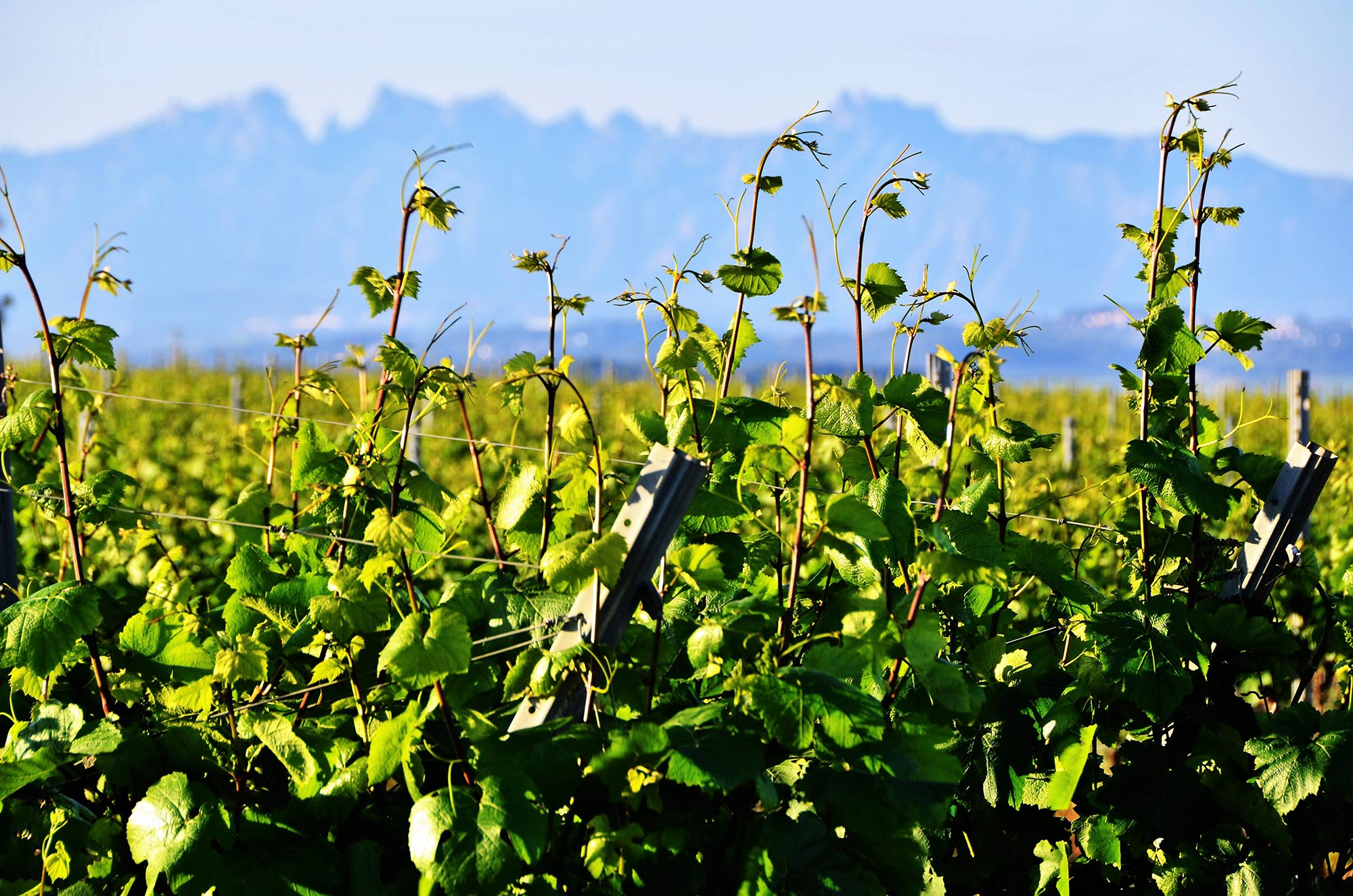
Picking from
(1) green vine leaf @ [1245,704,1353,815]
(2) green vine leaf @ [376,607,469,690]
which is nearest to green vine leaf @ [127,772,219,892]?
(2) green vine leaf @ [376,607,469,690]

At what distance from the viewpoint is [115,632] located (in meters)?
2.01

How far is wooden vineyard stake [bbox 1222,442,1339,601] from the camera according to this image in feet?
6.79

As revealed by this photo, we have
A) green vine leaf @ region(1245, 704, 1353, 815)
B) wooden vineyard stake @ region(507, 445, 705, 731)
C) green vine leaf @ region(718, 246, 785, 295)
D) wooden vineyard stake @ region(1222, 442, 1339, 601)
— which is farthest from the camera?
wooden vineyard stake @ region(1222, 442, 1339, 601)

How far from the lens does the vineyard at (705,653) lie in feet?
4.92

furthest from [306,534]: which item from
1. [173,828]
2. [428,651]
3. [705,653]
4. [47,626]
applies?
[705,653]

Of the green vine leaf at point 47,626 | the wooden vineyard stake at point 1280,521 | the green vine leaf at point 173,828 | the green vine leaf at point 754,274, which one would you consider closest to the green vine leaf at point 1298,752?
the wooden vineyard stake at point 1280,521

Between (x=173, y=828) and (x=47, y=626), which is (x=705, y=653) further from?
(x=47, y=626)

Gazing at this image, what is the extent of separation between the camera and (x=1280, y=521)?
2.09 meters

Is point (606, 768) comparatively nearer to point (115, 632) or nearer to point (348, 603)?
point (348, 603)

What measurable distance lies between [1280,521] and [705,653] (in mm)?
1248

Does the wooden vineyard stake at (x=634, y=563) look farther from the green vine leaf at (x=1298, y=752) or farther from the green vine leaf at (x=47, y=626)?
the green vine leaf at (x=1298, y=752)

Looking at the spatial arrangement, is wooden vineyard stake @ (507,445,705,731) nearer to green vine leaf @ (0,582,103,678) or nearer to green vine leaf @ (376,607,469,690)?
green vine leaf @ (376,607,469,690)

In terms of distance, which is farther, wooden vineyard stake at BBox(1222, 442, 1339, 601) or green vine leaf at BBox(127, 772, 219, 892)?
wooden vineyard stake at BBox(1222, 442, 1339, 601)

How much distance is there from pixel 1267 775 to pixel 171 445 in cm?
841
